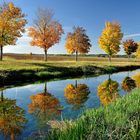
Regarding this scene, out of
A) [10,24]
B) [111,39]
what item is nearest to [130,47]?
[111,39]

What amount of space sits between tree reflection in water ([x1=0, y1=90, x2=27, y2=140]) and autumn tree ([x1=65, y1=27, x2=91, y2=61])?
7368 cm

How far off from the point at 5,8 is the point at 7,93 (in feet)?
138

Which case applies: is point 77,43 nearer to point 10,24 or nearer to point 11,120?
point 10,24

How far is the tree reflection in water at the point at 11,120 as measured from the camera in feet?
49.5

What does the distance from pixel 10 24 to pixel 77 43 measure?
33774 mm

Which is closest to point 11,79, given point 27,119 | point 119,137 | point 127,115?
point 27,119

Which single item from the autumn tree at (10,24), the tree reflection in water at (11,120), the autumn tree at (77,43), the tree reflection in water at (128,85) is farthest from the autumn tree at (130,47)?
the tree reflection in water at (11,120)

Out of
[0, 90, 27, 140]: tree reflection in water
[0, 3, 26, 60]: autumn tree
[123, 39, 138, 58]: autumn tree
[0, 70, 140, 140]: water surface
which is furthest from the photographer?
[123, 39, 138, 58]: autumn tree

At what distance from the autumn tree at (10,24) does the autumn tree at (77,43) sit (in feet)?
102

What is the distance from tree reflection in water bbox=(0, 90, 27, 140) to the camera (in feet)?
49.5

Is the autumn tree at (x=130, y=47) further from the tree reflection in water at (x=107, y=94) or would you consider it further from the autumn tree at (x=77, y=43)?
the tree reflection in water at (x=107, y=94)

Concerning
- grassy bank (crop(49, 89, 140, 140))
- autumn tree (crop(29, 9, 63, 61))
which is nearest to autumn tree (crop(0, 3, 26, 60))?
autumn tree (crop(29, 9, 63, 61))

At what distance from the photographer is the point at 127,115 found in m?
12.7

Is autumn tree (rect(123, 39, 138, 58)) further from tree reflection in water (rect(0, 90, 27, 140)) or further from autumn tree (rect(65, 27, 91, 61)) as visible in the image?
tree reflection in water (rect(0, 90, 27, 140))
